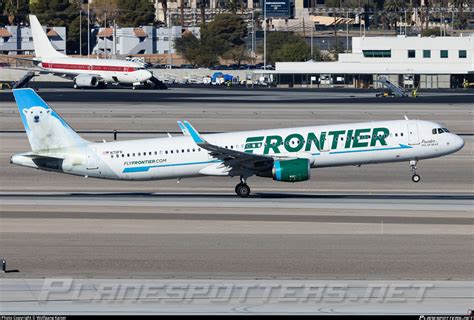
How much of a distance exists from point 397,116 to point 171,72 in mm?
87598

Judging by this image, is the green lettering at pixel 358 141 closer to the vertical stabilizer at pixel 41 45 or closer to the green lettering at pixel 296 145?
the green lettering at pixel 296 145

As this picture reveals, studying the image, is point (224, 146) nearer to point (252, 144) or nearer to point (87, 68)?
point (252, 144)

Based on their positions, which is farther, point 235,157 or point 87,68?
point 87,68

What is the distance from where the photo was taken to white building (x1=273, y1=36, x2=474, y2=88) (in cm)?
16000

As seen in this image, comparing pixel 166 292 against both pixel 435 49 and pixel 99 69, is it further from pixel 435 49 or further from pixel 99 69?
pixel 435 49

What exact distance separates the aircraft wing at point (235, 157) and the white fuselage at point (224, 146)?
1.93ft

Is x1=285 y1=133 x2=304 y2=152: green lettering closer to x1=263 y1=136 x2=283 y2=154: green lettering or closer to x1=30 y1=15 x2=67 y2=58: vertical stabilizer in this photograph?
x1=263 y1=136 x2=283 y2=154: green lettering

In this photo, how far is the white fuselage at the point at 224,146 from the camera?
171ft

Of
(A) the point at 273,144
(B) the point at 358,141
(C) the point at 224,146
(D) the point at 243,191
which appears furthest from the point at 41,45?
(B) the point at 358,141

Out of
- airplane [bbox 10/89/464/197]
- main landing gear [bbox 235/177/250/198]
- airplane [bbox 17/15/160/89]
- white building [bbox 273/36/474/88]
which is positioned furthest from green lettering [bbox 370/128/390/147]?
white building [bbox 273/36/474/88]

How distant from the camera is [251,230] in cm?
4181

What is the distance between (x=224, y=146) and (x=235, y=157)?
4.15 feet

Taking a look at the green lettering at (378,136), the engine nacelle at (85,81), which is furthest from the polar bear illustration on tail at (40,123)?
the engine nacelle at (85,81)

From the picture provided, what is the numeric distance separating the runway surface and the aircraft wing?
1.65m
